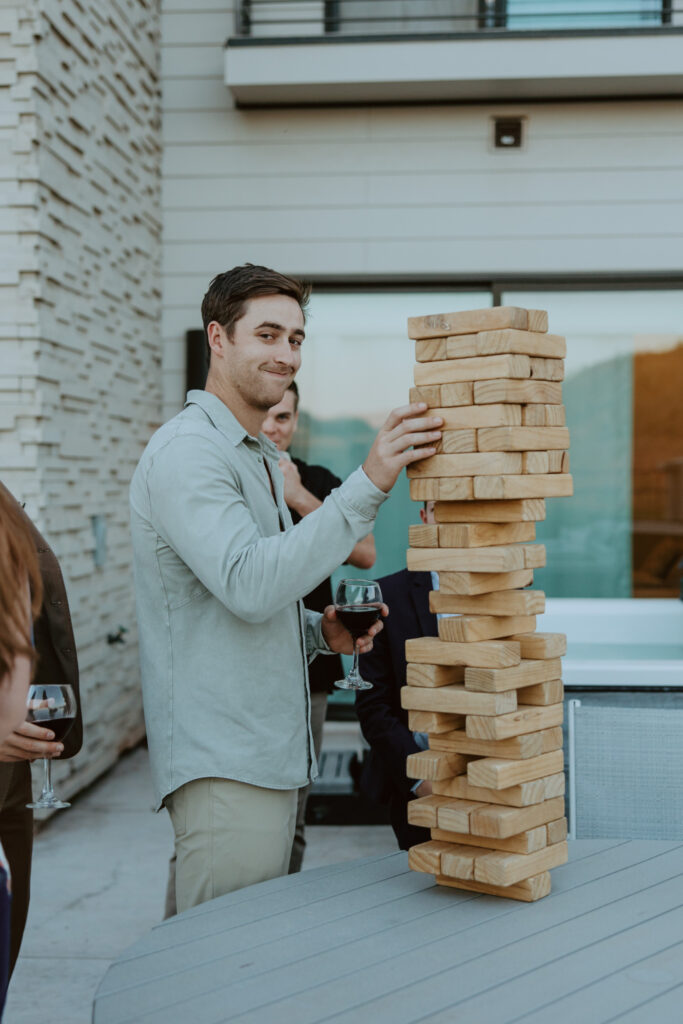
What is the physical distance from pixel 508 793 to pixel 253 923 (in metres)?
0.43

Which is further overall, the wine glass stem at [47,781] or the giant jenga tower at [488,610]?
the wine glass stem at [47,781]

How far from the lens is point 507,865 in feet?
4.95

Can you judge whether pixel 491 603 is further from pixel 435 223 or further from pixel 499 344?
pixel 435 223

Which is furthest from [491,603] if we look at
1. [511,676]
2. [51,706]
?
[51,706]

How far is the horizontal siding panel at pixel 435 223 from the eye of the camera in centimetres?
532

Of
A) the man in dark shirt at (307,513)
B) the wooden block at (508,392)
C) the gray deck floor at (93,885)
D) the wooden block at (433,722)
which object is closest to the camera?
the wooden block at (508,392)

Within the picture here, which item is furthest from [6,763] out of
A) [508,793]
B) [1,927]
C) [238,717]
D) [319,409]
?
[319,409]

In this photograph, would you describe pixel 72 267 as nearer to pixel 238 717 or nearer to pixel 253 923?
pixel 238 717

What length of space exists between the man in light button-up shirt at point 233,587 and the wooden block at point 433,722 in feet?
0.76

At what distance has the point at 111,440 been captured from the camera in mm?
4922

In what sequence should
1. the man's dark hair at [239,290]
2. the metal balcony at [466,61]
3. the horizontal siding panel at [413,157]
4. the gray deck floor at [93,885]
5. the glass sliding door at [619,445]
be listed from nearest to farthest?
the man's dark hair at [239,290]
the gray deck floor at [93,885]
the metal balcony at [466,61]
the horizontal siding panel at [413,157]
the glass sliding door at [619,445]

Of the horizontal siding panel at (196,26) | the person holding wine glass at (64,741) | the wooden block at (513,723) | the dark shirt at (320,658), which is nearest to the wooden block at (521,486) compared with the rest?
the wooden block at (513,723)

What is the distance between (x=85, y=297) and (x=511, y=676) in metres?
3.50

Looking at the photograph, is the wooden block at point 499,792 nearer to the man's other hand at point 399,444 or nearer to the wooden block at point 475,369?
the man's other hand at point 399,444
